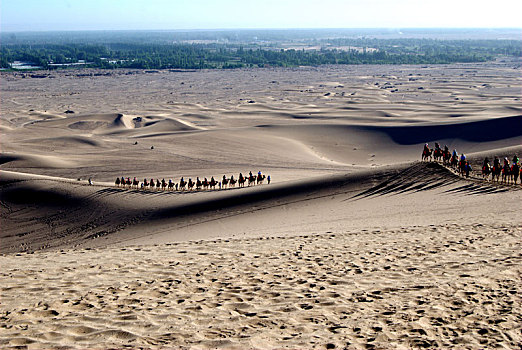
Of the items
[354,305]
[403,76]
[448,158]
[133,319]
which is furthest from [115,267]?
[403,76]

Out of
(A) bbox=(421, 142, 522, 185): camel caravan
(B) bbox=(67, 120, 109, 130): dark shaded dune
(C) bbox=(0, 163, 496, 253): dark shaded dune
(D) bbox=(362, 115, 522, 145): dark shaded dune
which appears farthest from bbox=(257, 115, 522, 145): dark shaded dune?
(C) bbox=(0, 163, 496, 253): dark shaded dune

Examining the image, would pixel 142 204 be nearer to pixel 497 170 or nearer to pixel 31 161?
pixel 497 170

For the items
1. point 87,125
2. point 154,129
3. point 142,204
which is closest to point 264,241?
point 142,204

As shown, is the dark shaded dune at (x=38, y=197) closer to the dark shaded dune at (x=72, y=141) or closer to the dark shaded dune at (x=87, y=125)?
the dark shaded dune at (x=72, y=141)

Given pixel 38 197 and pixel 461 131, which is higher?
pixel 461 131

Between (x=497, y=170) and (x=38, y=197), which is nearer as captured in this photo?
(x=497, y=170)

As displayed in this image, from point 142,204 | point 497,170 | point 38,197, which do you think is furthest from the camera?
point 38,197

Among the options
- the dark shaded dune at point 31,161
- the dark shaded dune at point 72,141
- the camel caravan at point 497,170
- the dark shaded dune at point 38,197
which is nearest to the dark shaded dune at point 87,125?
the dark shaded dune at point 72,141

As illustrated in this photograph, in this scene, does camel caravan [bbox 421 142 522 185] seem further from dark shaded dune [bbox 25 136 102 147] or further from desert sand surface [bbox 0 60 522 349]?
dark shaded dune [bbox 25 136 102 147]

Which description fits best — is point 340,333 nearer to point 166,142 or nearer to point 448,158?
point 448,158
